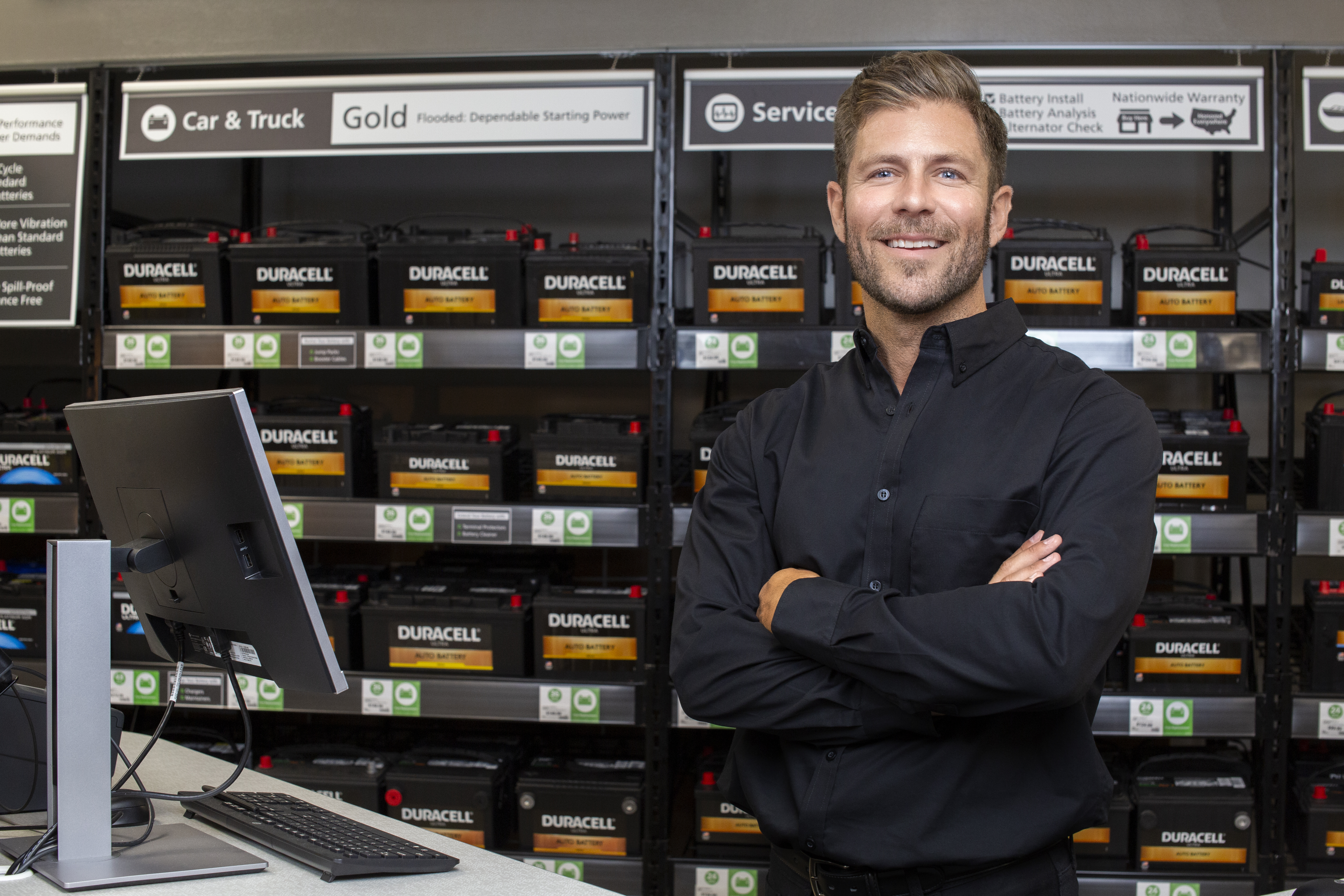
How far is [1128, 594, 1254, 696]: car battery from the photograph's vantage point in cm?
245

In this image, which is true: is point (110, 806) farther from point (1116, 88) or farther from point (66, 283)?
point (1116, 88)

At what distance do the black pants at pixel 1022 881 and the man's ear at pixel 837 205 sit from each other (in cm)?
84

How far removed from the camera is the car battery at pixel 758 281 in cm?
254

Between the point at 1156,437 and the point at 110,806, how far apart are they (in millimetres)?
1336

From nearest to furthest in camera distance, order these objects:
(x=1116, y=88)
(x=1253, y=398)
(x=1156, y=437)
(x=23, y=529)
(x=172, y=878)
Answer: (x=172, y=878)
(x=1156, y=437)
(x=1116, y=88)
(x=23, y=529)
(x=1253, y=398)

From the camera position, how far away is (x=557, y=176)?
10.9ft

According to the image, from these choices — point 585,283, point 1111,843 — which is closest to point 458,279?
point 585,283

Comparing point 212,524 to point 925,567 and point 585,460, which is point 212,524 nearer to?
point 925,567

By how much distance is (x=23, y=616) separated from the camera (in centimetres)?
277

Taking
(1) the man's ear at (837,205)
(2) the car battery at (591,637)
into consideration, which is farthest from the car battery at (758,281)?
(1) the man's ear at (837,205)

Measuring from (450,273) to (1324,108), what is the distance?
212cm

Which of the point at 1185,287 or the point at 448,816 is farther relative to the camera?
the point at 448,816

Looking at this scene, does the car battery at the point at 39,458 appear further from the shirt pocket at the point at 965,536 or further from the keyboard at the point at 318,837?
the shirt pocket at the point at 965,536

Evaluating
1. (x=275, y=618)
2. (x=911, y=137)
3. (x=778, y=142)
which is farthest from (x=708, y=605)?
(x=778, y=142)
